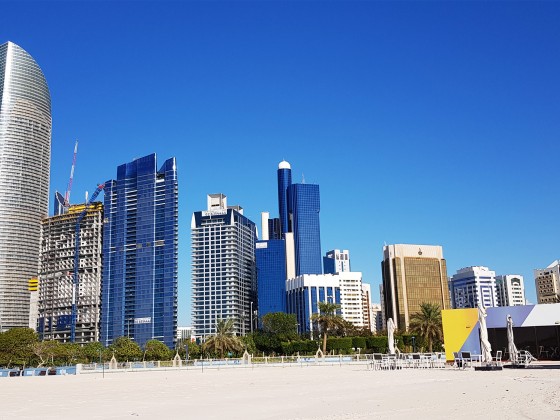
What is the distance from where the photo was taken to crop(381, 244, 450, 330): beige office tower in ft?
595

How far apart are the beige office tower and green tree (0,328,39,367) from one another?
115 meters

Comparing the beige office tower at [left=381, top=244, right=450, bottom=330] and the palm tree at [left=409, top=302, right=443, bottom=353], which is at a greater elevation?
the beige office tower at [left=381, top=244, right=450, bottom=330]

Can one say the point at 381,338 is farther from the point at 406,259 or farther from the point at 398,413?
the point at 406,259

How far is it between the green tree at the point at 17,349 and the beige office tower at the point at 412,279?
4515 inches

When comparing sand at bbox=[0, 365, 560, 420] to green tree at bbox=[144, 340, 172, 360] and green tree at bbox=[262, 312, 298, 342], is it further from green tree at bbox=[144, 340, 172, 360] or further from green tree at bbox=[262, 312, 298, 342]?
green tree at bbox=[262, 312, 298, 342]

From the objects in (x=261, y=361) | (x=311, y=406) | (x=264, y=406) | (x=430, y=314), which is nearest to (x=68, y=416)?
(x=264, y=406)

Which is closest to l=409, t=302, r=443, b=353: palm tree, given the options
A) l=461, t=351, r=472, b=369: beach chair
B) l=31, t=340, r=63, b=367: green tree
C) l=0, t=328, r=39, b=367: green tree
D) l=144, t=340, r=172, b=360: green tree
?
l=461, t=351, r=472, b=369: beach chair

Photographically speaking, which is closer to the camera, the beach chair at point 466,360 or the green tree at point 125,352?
the beach chair at point 466,360

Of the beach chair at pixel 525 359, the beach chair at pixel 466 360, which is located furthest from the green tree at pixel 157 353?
the beach chair at pixel 525 359

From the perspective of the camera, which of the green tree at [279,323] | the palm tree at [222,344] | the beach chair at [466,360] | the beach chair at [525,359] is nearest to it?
the beach chair at [525,359]

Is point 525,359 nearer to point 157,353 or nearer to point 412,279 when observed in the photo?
point 157,353

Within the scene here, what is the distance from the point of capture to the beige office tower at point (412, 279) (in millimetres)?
181375

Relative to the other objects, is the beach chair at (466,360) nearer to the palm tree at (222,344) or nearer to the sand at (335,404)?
the sand at (335,404)

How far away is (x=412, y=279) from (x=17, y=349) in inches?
4843
